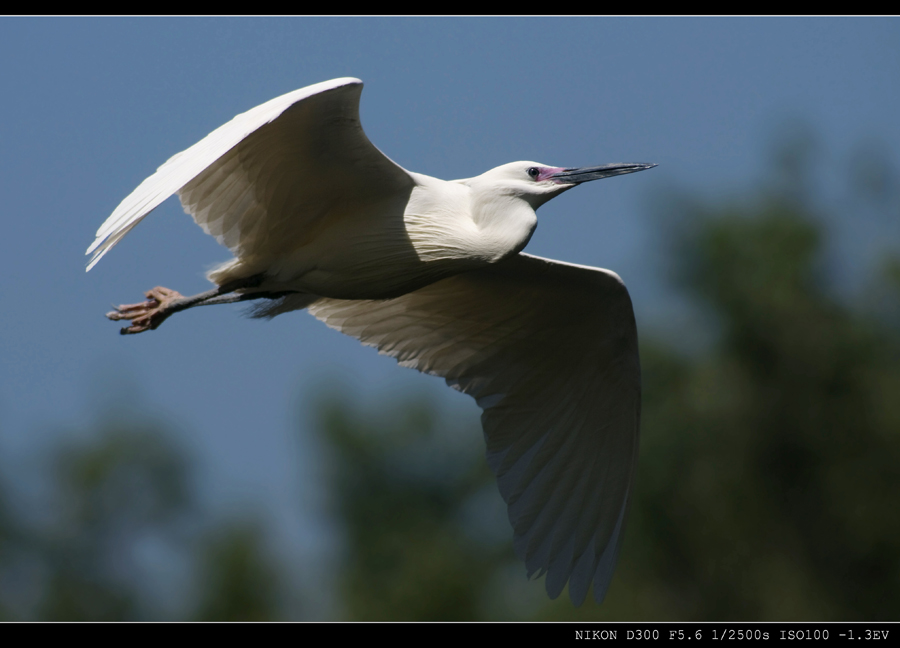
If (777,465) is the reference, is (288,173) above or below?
above

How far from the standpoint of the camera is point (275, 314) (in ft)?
23.7

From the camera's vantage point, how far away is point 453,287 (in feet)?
24.9

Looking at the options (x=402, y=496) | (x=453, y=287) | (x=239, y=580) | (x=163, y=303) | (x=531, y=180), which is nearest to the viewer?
(x=531, y=180)

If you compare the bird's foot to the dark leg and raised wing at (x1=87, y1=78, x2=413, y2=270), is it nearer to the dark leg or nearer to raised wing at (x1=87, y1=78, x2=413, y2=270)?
the dark leg

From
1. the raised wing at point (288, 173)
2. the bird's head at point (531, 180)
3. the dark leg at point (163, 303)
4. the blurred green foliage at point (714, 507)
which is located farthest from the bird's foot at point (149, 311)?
the blurred green foliage at point (714, 507)

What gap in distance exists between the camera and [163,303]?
6.86 m

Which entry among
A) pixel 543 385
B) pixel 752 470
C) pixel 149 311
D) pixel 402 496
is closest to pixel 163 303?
pixel 149 311

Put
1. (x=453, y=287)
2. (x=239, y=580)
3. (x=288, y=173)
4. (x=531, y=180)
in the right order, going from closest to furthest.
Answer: (x=288, y=173), (x=531, y=180), (x=453, y=287), (x=239, y=580)

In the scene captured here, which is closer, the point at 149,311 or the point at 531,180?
the point at 531,180

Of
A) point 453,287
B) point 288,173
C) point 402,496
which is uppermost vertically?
point 288,173

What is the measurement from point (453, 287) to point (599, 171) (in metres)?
1.40

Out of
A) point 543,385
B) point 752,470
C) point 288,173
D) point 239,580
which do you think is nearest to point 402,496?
point 239,580

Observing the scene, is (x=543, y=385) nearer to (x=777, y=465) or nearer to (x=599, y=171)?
(x=599, y=171)

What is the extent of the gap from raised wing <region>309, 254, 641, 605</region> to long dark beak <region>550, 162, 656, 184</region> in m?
0.91
